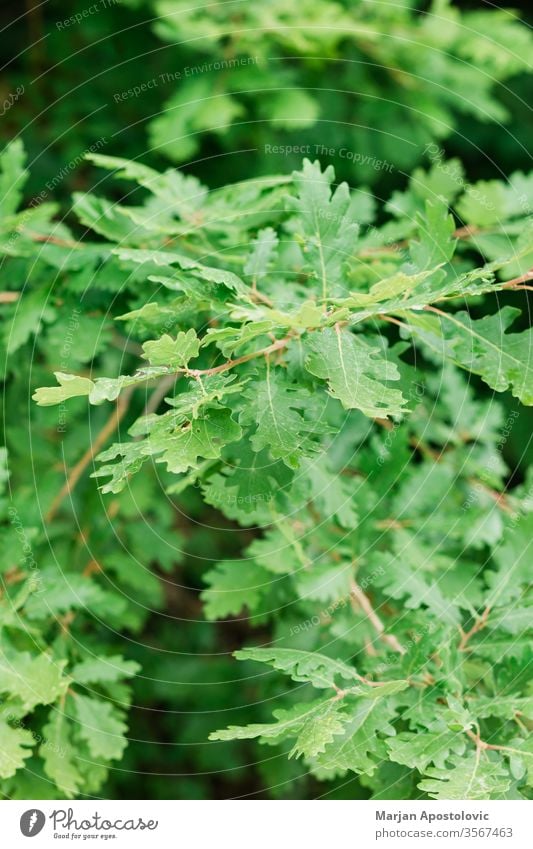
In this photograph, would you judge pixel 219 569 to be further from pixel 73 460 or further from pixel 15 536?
pixel 73 460

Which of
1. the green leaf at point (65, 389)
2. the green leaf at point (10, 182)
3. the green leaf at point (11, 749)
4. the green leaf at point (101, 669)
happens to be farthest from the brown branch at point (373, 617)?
the green leaf at point (10, 182)

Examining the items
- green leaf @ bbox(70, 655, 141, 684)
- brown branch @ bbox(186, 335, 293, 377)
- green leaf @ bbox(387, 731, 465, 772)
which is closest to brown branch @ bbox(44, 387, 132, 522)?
green leaf @ bbox(70, 655, 141, 684)

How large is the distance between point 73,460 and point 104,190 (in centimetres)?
139

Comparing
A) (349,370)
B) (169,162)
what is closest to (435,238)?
(349,370)

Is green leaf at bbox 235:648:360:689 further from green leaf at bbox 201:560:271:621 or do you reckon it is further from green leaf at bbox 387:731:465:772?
green leaf at bbox 201:560:271:621

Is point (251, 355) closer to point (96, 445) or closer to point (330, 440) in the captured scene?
point (330, 440)

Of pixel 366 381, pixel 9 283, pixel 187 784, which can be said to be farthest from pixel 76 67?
pixel 187 784

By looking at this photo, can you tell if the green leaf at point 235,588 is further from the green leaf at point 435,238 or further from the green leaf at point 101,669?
the green leaf at point 435,238

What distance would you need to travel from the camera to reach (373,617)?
1942mm

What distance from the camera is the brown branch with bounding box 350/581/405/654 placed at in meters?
1.87
